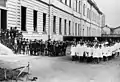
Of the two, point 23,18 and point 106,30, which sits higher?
point 106,30

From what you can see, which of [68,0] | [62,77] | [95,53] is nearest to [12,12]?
[95,53]

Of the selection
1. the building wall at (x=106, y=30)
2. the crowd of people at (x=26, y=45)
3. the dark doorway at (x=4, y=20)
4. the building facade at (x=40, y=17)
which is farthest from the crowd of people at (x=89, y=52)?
the building wall at (x=106, y=30)

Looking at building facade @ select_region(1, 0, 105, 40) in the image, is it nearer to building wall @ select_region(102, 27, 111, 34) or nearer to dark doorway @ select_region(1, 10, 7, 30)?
dark doorway @ select_region(1, 10, 7, 30)

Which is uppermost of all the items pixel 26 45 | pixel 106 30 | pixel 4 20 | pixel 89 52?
pixel 106 30

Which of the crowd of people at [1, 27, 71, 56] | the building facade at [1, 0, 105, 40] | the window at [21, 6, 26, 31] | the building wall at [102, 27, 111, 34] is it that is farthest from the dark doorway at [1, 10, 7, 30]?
the building wall at [102, 27, 111, 34]

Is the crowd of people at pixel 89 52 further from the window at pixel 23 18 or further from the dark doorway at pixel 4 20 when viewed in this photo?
the window at pixel 23 18

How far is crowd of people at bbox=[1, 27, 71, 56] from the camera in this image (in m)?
13.9

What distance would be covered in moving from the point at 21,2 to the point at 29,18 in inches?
87.9

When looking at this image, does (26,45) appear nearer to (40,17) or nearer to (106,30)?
(40,17)

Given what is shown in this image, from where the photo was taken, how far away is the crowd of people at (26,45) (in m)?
13.9

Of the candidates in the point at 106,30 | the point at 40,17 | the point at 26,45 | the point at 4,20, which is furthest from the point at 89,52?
the point at 106,30

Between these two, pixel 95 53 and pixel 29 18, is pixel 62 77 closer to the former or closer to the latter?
pixel 95 53

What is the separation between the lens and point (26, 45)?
559 inches

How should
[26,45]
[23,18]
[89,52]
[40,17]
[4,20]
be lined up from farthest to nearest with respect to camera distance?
[40,17] < [23,18] < [4,20] < [26,45] < [89,52]
